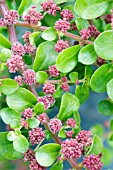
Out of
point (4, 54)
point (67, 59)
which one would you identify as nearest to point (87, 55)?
point (67, 59)

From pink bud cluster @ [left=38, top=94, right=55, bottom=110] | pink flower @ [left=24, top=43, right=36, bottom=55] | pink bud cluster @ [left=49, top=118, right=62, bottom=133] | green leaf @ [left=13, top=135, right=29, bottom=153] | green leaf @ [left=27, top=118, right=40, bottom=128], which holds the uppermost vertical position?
pink flower @ [left=24, top=43, right=36, bottom=55]

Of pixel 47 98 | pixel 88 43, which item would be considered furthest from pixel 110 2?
pixel 47 98

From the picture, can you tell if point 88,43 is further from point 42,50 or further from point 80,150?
point 80,150

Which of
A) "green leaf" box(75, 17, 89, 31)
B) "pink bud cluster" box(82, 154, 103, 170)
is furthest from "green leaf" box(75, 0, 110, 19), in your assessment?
"pink bud cluster" box(82, 154, 103, 170)

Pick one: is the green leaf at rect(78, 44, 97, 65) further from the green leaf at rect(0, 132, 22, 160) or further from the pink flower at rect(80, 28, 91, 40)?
the green leaf at rect(0, 132, 22, 160)

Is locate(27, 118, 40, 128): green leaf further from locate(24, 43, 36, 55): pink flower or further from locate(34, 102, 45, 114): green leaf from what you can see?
locate(24, 43, 36, 55): pink flower

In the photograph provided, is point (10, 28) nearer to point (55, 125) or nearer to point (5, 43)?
point (5, 43)

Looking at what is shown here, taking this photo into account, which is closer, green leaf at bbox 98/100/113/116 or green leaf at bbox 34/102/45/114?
green leaf at bbox 34/102/45/114

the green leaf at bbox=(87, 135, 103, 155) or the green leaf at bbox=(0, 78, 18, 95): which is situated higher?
the green leaf at bbox=(0, 78, 18, 95)
